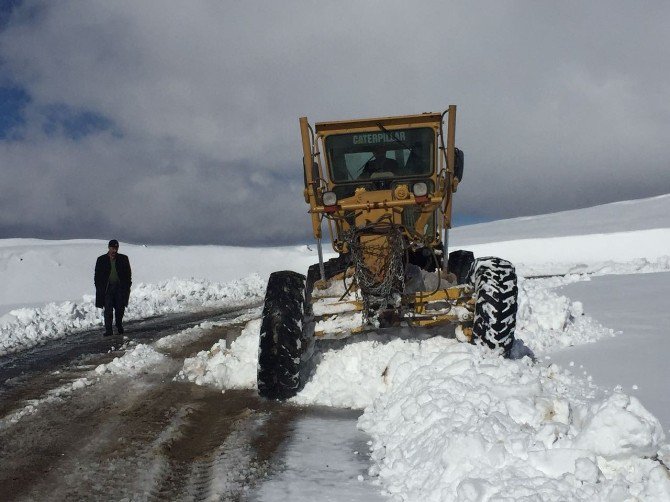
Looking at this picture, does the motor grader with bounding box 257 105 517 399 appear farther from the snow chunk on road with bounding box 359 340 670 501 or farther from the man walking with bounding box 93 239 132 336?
the man walking with bounding box 93 239 132 336

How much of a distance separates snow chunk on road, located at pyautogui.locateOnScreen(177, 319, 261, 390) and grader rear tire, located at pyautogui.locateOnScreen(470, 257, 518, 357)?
2.30m

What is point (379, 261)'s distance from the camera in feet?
19.7

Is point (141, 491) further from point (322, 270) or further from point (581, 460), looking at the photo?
point (322, 270)

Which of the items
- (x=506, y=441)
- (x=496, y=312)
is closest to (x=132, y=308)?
(x=496, y=312)

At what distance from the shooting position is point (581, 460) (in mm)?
3029

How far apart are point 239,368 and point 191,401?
0.77 m

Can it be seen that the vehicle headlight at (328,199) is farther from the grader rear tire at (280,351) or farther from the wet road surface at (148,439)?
the wet road surface at (148,439)

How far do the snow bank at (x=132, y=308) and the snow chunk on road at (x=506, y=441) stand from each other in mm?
7135

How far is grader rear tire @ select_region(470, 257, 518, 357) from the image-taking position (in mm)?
5492

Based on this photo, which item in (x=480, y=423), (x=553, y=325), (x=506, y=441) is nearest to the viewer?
(x=506, y=441)

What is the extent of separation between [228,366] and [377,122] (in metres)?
3.17

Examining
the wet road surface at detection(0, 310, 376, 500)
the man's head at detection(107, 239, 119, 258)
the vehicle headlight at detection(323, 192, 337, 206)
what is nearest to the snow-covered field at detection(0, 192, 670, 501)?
the wet road surface at detection(0, 310, 376, 500)

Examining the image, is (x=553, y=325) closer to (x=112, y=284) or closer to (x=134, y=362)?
(x=134, y=362)

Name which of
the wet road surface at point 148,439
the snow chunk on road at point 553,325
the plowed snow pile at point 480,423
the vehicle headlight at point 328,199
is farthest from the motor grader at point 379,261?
the snow chunk on road at point 553,325
